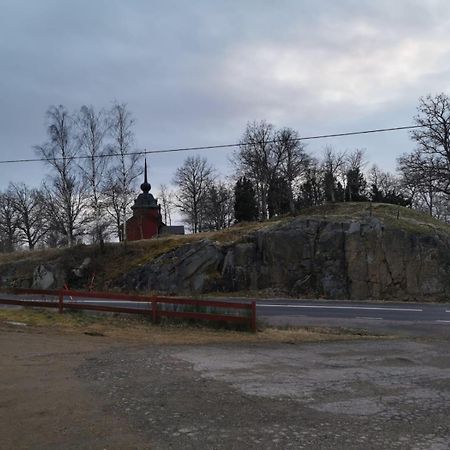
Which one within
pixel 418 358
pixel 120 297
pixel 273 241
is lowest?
pixel 418 358

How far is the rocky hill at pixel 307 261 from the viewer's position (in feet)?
102

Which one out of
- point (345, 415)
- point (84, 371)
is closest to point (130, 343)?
point (84, 371)

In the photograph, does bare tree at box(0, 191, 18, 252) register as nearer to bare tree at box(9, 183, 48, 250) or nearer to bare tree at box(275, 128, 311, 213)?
bare tree at box(9, 183, 48, 250)

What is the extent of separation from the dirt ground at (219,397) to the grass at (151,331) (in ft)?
5.43

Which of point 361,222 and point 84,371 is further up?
point 361,222

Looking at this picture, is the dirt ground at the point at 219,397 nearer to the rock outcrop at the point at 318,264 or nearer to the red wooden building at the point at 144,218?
the rock outcrop at the point at 318,264

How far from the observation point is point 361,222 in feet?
110

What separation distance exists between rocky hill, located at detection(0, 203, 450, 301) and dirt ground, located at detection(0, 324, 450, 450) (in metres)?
19.5

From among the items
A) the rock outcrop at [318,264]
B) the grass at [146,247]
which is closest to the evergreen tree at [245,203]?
the grass at [146,247]

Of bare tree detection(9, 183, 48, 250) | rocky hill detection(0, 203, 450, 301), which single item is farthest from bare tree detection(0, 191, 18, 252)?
rocky hill detection(0, 203, 450, 301)

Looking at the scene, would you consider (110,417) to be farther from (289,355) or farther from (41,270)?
(41,270)

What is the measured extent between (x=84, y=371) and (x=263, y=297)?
22.6 meters

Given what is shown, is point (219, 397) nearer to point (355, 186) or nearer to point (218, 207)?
point (355, 186)

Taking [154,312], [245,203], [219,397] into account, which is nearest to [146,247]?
[154,312]
